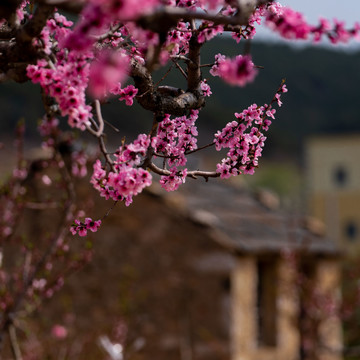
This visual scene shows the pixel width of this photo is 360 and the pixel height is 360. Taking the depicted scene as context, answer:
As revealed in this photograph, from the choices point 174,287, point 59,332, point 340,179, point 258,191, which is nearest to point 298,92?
point 340,179

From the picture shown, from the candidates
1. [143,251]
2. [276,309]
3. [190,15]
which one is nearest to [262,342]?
[276,309]

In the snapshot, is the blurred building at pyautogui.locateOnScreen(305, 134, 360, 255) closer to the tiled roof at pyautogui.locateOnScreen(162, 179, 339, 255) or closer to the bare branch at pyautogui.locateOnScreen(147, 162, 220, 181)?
Result: the tiled roof at pyautogui.locateOnScreen(162, 179, 339, 255)

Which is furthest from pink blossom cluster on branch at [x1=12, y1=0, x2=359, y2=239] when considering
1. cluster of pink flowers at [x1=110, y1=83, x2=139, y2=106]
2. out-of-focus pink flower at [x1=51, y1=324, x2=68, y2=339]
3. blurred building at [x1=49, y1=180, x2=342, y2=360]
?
blurred building at [x1=49, y1=180, x2=342, y2=360]

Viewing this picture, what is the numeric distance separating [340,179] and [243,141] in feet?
125

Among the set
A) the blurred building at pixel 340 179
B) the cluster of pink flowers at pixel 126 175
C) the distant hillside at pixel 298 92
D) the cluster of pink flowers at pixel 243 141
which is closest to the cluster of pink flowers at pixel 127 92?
the cluster of pink flowers at pixel 126 175

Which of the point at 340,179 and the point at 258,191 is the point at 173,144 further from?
the point at 340,179

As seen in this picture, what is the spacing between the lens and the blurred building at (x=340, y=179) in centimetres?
3909

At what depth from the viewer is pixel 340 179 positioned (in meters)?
39.4

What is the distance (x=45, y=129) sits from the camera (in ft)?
15.7

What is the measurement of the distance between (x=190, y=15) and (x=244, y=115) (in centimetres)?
101

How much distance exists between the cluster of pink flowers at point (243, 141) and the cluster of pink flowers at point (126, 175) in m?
0.36

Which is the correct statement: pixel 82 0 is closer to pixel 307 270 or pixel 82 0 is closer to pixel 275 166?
pixel 307 270

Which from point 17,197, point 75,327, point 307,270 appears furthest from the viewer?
point 307,270

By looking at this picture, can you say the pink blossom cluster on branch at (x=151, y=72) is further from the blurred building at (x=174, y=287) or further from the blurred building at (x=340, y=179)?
the blurred building at (x=340, y=179)
